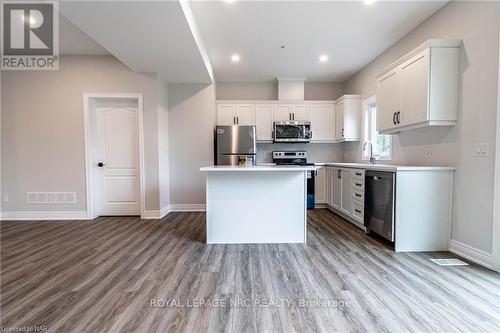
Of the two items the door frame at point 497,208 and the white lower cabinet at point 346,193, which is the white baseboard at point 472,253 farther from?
the white lower cabinet at point 346,193

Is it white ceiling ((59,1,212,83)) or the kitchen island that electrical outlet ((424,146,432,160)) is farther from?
white ceiling ((59,1,212,83))

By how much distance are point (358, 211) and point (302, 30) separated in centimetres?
282

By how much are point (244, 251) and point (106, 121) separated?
3.58m

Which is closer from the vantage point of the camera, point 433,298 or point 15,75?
point 433,298

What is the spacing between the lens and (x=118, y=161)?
4.27 meters

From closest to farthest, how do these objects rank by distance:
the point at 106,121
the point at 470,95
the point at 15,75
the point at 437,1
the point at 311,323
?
the point at 311,323, the point at 470,95, the point at 437,1, the point at 15,75, the point at 106,121

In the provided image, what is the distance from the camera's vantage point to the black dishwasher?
8.73ft

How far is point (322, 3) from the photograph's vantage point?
8.57 feet

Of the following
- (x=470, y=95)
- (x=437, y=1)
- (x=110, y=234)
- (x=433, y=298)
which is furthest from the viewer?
(x=110, y=234)

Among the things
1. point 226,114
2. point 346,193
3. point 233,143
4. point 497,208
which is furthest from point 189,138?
point 497,208

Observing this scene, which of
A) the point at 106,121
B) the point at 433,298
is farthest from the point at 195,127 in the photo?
the point at 433,298

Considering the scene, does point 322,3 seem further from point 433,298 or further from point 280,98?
point 433,298

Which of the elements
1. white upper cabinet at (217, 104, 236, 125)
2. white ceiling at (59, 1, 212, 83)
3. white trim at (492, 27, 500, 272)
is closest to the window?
white trim at (492, 27, 500, 272)

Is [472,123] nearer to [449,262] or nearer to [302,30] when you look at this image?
[449,262]
